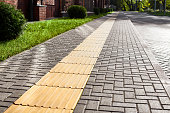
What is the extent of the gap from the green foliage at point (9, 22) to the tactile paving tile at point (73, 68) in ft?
10.7

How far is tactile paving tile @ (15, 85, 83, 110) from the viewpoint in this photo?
326cm

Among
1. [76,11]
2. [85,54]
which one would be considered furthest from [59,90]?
[76,11]

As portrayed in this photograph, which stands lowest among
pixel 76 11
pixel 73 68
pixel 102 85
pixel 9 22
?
pixel 102 85

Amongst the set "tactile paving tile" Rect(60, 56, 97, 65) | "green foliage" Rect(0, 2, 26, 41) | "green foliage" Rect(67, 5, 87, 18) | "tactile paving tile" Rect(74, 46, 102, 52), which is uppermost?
"green foliage" Rect(67, 5, 87, 18)

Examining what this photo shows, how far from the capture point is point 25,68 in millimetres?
5004

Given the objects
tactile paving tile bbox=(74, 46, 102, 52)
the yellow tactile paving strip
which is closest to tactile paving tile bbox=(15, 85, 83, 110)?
the yellow tactile paving strip

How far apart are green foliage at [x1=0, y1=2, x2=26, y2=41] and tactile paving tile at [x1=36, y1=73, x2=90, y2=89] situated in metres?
3.84

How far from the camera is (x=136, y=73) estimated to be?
15.8 ft

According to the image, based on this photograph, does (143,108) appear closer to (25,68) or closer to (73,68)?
(73,68)

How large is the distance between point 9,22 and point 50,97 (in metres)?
5.04

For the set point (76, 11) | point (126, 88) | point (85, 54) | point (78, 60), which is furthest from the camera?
point (76, 11)

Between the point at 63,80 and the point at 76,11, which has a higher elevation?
the point at 76,11

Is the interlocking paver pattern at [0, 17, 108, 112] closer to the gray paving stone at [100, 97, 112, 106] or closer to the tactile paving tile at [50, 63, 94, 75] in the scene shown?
the tactile paving tile at [50, 63, 94, 75]

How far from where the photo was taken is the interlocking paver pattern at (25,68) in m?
3.67
